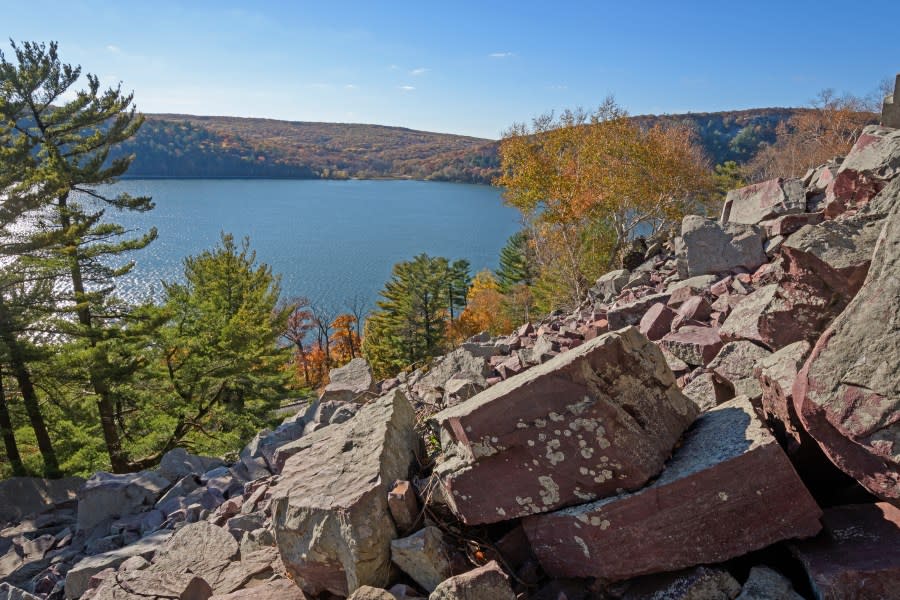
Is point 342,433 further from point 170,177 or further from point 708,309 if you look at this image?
point 170,177

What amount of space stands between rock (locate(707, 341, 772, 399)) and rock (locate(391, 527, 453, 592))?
8.42 feet

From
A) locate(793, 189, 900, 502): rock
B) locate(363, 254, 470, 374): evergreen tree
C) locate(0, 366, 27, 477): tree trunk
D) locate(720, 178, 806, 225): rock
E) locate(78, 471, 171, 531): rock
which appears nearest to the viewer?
locate(793, 189, 900, 502): rock

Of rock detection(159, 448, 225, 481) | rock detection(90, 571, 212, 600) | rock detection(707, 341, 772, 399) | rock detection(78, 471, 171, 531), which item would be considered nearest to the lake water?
rock detection(159, 448, 225, 481)

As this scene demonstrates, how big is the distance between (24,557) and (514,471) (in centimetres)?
909

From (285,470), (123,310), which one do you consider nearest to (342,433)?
(285,470)

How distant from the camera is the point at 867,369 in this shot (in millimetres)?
2916

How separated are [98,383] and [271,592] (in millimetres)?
16759

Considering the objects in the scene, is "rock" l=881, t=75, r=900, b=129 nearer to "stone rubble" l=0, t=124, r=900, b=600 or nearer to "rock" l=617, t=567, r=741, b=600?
"stone rubble" l=0, t=124, r=900, b=600

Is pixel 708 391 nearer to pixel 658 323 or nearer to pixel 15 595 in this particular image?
pixel 658 323

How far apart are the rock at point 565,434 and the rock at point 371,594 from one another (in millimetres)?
685

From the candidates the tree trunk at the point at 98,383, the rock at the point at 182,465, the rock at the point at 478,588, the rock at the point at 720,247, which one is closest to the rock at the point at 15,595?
the rock at the point at 182,465

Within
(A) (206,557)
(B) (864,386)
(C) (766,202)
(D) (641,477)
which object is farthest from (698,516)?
(C) (766,202)

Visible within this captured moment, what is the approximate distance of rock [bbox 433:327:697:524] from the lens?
337 centimetres

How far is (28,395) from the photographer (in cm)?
1644
